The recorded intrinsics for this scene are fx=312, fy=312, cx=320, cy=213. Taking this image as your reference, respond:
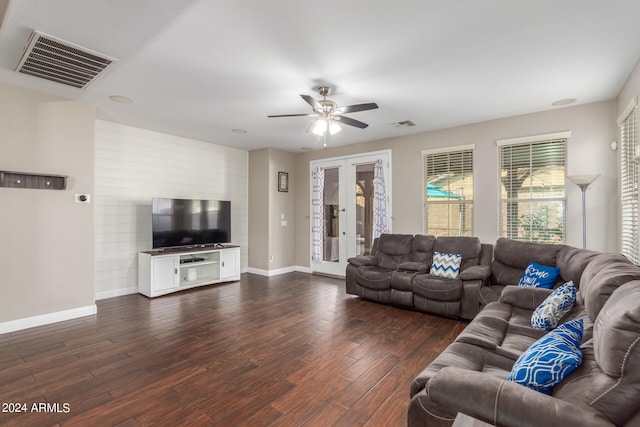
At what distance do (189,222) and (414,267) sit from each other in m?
3.83

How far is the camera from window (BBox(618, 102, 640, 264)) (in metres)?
3.05

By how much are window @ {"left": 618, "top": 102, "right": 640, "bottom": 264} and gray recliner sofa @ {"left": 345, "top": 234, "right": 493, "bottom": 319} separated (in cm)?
135

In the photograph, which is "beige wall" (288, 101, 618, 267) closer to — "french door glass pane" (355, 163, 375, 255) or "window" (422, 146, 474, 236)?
"window" (422, 146, 474, 236)

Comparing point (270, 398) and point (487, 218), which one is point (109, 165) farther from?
point (487, 218)

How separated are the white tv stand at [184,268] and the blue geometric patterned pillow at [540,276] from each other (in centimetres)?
463

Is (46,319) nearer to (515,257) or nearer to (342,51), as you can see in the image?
(342,51)

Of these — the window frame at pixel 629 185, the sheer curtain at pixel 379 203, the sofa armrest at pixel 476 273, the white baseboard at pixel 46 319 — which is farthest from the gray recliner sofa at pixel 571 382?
the white baseboard at pixel 46 319

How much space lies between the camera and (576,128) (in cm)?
409

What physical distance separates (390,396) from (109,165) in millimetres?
5039

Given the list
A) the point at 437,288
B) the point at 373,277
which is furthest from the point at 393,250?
the point at 437,288

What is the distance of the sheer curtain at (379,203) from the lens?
229 inches

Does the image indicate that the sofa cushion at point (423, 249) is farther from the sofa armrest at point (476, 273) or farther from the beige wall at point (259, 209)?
the beige wall at point (259, 209)

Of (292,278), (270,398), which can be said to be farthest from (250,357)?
(292,278)

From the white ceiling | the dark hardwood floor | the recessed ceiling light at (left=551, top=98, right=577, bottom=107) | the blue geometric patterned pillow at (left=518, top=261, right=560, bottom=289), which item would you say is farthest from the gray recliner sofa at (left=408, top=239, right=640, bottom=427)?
the recessed ceiling light at (left=551, top=98, right=577, bottom=107)
